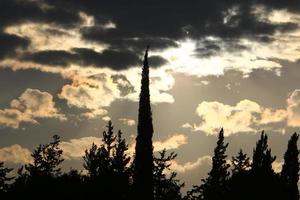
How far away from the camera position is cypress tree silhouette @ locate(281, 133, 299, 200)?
73250 millimetres

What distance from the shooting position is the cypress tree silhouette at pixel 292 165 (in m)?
73.2

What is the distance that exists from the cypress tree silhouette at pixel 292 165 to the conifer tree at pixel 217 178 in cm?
675

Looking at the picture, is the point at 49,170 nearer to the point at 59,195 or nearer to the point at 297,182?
the point at 59,195

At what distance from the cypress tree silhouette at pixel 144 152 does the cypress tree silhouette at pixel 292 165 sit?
62.2 ft

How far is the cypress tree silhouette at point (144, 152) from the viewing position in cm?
5728

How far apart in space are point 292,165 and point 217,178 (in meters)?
8.49

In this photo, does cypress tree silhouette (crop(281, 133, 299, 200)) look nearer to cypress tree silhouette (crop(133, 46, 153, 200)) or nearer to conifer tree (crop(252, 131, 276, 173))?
conifer tree (crop(252, 131, 276, 173))

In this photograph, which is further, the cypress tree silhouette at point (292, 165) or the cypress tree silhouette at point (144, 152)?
the cypress tree silhouette at point (292, 165)

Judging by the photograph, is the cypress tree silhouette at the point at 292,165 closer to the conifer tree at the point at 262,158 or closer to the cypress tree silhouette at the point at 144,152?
the conifer tree at the point at 262,158

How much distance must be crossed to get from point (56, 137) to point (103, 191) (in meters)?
28.7

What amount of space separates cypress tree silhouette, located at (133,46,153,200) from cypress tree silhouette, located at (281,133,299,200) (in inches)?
746

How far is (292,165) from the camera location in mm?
74562

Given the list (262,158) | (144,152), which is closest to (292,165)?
(262,158)

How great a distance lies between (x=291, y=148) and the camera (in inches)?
2975
